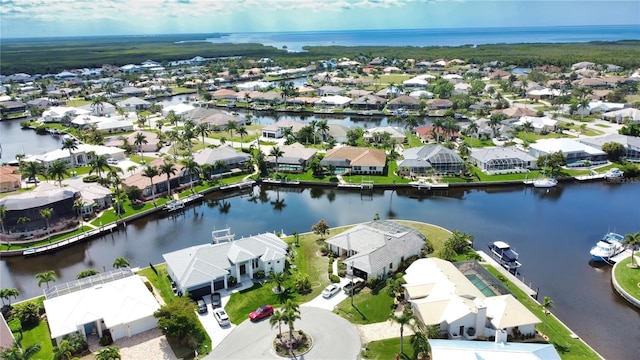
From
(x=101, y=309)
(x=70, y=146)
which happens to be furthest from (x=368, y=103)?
(x=101, y=309)

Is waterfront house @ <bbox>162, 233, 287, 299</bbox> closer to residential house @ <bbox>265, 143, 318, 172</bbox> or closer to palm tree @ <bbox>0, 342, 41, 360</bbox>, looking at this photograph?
palm tree @ <bbox>0, 342, 41, 360</bbox>

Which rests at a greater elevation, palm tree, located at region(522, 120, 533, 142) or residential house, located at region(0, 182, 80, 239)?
palm tree, located at region(522, 120, 533, 142)

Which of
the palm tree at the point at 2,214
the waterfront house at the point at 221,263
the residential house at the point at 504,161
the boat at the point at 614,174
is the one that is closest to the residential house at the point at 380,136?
the residential house at the point at 504,161

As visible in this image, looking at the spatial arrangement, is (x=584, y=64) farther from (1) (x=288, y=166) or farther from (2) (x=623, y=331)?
(2) (x=623, y=331)

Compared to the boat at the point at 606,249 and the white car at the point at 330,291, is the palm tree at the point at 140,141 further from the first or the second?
the boat at the point at 606,249

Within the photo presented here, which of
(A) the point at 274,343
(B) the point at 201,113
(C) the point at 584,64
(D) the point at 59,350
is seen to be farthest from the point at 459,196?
(C) the point at 584,64

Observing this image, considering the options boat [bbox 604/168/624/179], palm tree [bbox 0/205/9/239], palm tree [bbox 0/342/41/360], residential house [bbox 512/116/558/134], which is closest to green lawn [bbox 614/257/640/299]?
boat [bbox 604/168/624/179]
